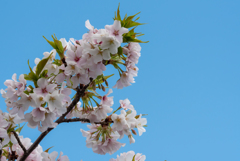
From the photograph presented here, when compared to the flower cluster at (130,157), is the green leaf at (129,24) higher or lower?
higher

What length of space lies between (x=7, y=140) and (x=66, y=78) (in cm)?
90

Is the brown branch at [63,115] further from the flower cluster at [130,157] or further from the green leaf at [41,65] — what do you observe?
the flower cluster at [130,157]

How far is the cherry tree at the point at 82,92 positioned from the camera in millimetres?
2367

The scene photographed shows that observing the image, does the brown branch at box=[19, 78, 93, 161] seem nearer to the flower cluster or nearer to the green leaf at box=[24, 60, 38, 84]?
the green leaf at box=[24, 60, 38, 84]

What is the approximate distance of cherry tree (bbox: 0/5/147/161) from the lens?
2.37 meters

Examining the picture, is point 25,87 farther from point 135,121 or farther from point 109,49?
point 135,121

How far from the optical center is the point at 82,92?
2732 millimetres

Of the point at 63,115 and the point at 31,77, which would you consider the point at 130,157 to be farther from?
the point at 31,77

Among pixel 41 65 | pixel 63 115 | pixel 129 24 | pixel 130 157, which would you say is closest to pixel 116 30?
pixel 129 24

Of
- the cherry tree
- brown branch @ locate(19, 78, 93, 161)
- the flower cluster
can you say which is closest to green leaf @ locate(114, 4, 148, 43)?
the cherry tree

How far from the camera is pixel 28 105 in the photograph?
236 centimetres

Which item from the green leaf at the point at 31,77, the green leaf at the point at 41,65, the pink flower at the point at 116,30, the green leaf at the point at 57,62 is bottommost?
the green leaf at the point at 31,77

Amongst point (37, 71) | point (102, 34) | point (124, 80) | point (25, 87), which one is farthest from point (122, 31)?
point (25, 87)

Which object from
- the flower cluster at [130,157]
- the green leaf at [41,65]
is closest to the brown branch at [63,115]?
the green leaf at [41,65]
